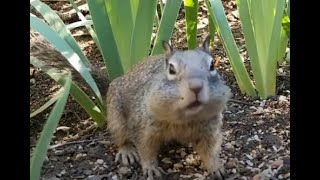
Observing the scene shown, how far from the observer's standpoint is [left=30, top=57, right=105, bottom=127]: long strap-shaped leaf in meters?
2.44

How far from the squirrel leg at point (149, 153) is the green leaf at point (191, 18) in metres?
0.68

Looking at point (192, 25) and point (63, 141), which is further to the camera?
point (192, 25)

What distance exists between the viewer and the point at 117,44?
2633 mm

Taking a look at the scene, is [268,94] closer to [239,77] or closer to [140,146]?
[239,77]

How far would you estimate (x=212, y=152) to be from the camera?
2.30 m

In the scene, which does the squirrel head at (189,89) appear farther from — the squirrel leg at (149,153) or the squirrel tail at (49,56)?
the squirrel tail at (49,56)

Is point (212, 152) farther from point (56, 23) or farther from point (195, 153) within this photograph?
point (56, 23)

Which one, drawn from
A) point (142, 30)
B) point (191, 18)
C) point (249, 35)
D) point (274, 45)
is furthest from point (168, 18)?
point (274, 45)

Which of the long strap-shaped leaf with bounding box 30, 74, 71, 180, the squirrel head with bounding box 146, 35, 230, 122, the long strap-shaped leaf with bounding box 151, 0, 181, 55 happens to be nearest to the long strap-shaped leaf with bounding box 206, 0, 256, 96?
the long strap-shaped leaf with bounding box 151, 0, 181, 55

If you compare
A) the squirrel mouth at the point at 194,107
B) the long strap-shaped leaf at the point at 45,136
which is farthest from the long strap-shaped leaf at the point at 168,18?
the long strap-shaped leaf at the point at 45,136

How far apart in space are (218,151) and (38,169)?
0.91 meters

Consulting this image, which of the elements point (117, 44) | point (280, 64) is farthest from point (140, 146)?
point (280, 64)

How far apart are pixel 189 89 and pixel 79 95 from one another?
778 mm

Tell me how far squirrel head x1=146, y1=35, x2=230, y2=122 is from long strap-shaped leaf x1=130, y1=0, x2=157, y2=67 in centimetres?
38
